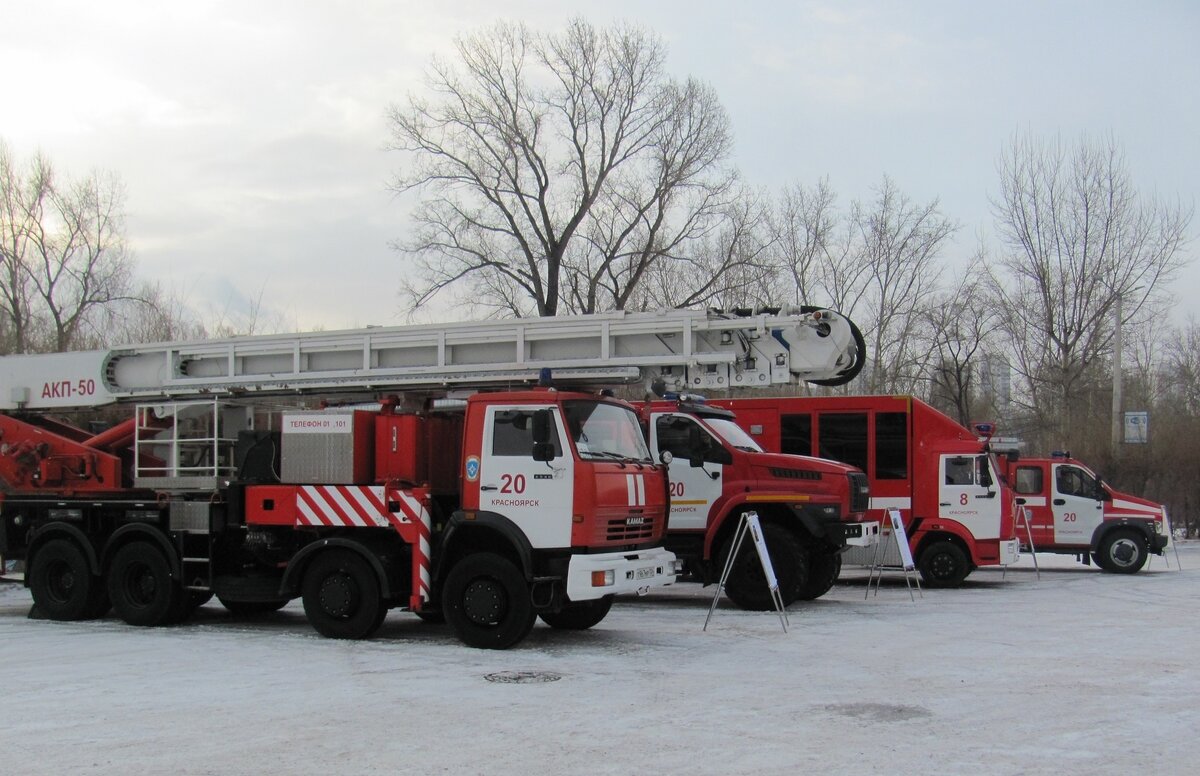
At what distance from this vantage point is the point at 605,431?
11672 millimetres

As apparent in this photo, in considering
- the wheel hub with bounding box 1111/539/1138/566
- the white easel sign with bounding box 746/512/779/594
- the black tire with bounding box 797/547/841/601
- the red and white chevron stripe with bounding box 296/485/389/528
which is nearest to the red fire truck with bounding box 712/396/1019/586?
the black tire with bounding box 797/547/841/601

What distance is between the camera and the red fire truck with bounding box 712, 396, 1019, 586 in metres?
18.0

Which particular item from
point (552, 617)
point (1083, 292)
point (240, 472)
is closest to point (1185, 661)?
point (552, 617)

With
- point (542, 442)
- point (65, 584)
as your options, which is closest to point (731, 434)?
point (542, 442)

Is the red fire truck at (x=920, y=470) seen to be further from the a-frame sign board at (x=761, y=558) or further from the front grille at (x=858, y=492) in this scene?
the a-frame sign board at (x=761, y=558)

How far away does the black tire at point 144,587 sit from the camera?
43.8ft

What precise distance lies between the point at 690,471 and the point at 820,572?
94.3 inches

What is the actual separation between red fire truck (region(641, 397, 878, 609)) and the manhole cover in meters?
5.37

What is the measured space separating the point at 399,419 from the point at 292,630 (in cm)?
304

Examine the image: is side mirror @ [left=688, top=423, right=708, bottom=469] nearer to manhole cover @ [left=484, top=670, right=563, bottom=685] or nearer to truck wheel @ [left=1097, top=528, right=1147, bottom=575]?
manhole cover @ [left=484, top=670, right=563, bottom=685]

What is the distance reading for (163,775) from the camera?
650cm

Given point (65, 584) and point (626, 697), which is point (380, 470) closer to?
point (626, 697)

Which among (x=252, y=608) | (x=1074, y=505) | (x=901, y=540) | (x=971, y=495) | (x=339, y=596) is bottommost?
(x=252, y=608)

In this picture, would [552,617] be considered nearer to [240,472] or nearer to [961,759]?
[240,472]
